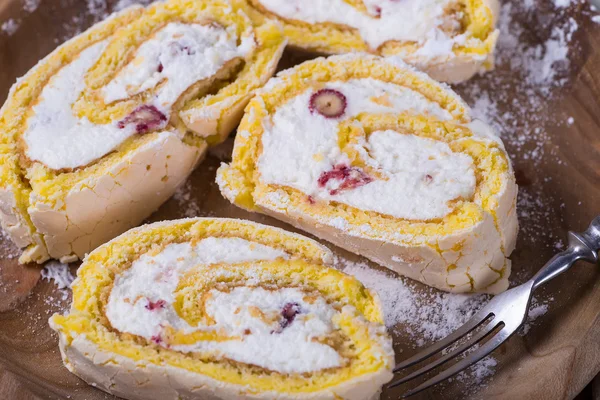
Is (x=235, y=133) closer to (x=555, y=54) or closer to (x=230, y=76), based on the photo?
(x=230, y=76)

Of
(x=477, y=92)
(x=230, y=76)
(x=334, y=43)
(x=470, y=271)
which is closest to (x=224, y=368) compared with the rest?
(x=470, y=271)

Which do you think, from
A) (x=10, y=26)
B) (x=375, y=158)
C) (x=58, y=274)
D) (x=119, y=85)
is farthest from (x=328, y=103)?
(x=10, y=26)

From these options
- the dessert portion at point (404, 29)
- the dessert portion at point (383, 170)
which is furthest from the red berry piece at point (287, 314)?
the dessert portion at point (404, 29)

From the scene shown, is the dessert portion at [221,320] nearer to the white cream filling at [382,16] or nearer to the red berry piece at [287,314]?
the red berry piece at [287,314]

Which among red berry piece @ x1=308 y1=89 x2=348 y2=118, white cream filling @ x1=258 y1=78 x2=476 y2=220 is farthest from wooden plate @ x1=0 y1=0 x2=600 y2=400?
red berry piece @ x1=308 y1=89 x2=348 y2=118

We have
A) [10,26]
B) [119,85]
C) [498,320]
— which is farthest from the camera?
[10,26]

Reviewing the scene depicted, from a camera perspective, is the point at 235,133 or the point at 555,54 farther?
the point at 555,54

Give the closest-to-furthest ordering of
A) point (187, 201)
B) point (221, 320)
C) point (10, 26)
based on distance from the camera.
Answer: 1. point (221, 320)
2. point (187, 201)
3. point (10, 26)

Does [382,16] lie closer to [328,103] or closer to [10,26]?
[328,103]
